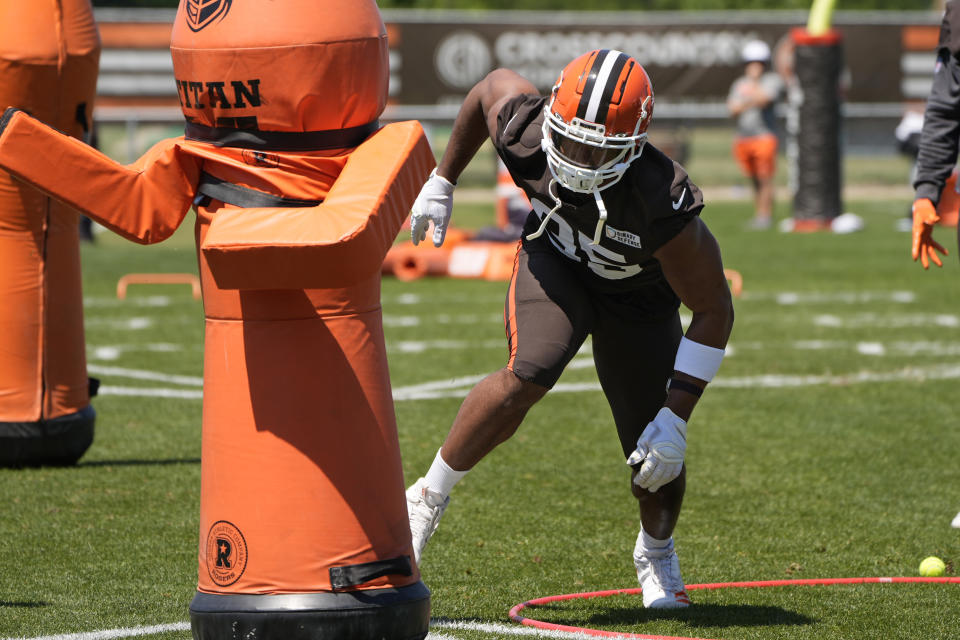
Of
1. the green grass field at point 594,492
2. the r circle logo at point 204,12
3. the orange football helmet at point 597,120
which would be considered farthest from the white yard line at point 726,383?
the r circle logo at point 204,12

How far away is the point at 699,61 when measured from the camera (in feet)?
85.4

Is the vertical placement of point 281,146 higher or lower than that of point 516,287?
higher

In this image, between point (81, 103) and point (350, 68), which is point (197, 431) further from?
point (350, 68)

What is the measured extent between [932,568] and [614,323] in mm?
1569

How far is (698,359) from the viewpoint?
430 cm

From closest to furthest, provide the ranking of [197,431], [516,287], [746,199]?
[516,287], [197,431], [746,199]

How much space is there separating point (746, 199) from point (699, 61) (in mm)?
2828

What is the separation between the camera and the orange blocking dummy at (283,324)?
3.64 metres

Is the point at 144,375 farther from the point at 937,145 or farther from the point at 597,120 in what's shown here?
the point at 597,120

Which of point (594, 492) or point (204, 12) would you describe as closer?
point (204, 12)

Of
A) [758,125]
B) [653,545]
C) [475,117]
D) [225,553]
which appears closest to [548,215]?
[475,117]

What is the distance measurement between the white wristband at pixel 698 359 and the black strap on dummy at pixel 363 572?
110 cm

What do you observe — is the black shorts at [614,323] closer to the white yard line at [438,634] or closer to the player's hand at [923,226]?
the white yard line at [438,634]

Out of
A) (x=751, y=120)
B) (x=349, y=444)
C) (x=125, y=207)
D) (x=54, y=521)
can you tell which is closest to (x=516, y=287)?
(x=349, y=444)
